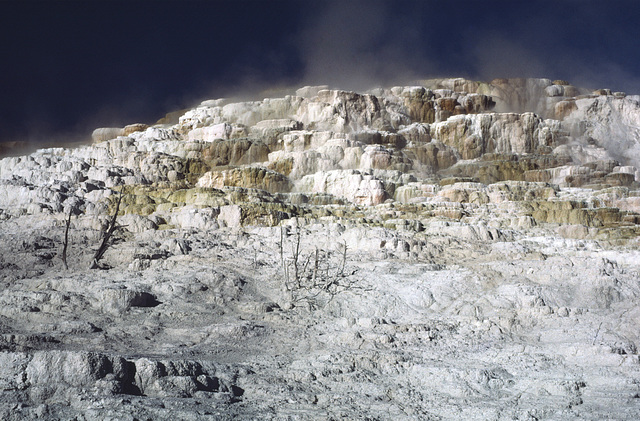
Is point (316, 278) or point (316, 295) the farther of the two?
point (316, 278)

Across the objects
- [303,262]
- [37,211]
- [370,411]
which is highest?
[37,211]

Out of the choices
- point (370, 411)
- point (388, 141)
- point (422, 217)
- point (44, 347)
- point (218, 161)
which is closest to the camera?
point (370, 411)

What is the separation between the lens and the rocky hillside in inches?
227

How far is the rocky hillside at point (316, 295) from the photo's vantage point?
5.77m

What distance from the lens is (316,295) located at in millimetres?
11148

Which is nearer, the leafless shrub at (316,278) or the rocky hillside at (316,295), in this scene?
the rocky hillside at (316,295)

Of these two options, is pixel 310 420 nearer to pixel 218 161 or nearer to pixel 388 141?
pixel 218 161

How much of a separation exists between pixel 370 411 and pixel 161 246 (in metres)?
9.73

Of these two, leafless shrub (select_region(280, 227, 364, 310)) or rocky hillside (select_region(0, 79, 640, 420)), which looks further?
leafless shrub (select_region(280, 227, 364, 310))

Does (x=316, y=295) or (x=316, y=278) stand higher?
(x=316, y=278)

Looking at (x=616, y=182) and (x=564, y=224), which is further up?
(x=616, y=182)

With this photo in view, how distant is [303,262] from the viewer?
1330 cm

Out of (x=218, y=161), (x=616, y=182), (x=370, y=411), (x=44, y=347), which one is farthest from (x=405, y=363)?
(x=218, y=161)

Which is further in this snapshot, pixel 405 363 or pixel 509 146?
pixel 509 146
